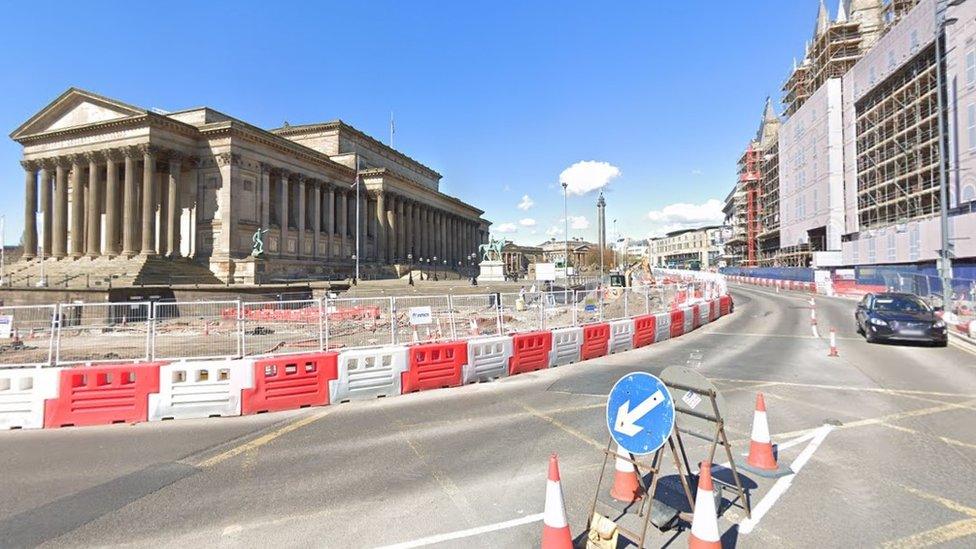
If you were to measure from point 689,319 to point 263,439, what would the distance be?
16761mm

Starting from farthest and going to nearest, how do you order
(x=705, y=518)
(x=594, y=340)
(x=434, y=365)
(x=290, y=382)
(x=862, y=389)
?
1. (x=594, y=340)
2. (x=434, y=365)
3. (x=862, y=389)
4. (x=290, y=382)
5. (x=705, y=518)

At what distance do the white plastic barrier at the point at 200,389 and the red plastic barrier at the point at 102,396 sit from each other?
16 cm

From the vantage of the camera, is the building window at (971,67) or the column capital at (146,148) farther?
the column capital at (146,148)

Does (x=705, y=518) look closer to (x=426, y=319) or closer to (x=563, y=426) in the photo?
(x=563, y=426)

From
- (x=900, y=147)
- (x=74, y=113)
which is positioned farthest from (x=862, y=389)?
(x=74, y=113)

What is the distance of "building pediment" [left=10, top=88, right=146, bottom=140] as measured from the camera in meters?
46.7

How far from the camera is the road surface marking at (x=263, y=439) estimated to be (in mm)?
6051

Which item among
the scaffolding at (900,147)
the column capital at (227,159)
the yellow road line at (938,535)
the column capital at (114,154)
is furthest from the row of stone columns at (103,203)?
the scaffolding at (900,147)

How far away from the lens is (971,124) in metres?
32.3

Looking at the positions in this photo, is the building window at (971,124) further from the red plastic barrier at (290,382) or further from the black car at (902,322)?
the red plastic barrier at (290,382)

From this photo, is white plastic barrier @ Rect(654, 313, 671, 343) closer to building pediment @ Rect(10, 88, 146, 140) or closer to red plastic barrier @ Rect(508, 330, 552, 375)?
red plastic barrier @ Rect(508, 330, 552, 375)

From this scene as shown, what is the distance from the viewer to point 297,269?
2218 inches

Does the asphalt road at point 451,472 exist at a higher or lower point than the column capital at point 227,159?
lower

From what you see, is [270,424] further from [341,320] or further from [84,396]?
[341,320]
